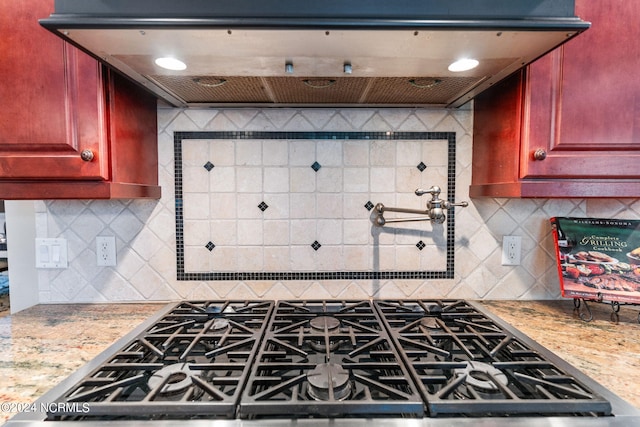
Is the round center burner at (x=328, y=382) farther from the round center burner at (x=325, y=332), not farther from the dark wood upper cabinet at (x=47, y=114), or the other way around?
the dark wood upper cabinet at (x=47, y=114)

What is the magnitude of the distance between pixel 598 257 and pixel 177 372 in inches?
56.2

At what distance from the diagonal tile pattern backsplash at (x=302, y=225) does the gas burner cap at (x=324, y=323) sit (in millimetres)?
261

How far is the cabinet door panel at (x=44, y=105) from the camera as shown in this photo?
941 mm

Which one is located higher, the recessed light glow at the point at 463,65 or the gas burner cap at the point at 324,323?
the recessed light glow at the point at 463,65

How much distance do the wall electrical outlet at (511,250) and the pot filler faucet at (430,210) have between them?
251 millimetres

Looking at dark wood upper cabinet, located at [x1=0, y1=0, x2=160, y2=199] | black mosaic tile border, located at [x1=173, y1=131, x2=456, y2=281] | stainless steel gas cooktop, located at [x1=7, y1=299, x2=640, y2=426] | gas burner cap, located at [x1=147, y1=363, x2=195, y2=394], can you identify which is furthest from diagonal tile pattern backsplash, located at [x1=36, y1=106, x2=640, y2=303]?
gas burner cap, located at [x1=147, y1=363, x2=195, y2=394]

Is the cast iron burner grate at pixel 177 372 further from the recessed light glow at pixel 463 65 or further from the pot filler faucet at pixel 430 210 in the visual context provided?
the recessed light glow at pixel 463 65

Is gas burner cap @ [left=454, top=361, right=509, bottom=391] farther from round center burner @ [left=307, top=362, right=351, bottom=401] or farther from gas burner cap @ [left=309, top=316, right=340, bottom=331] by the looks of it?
gas burner cap @ [left=309, top=316, right=340, bottom=331]

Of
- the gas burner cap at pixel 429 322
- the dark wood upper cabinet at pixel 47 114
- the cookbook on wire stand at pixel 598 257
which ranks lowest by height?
the gas burner cap at pixel 429 322

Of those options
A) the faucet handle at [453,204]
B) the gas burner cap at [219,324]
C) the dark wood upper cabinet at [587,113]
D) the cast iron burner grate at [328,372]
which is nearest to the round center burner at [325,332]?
the cast iron burner grate at [328,372]

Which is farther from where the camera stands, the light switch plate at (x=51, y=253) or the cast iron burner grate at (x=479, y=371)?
the light switch plate at (x=51, y=253)

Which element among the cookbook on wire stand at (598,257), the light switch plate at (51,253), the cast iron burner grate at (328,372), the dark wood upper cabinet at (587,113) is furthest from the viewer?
the light switch plate at (51,253)

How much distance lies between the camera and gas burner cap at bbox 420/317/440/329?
3.48ft

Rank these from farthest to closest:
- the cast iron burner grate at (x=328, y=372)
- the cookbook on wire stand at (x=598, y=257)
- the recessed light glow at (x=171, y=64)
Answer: the cookbook on wire stand at (x=598, y=257) < the recessed light glow at (x=171, y=64) < the cast iron burner grate at (x=328, y=372)
